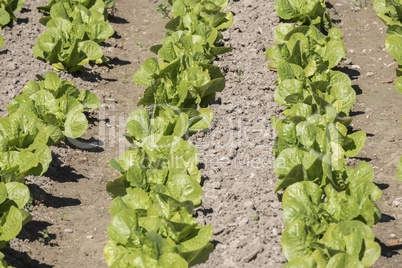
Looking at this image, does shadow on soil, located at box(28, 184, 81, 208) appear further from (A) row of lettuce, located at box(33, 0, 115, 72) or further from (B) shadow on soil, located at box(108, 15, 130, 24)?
(B) shadow on soil, located at box(108, 15, 130, 24)

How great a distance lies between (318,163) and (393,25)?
9.76ft

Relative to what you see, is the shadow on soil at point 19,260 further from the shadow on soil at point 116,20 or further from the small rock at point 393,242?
the shadow on soil at point 116,20

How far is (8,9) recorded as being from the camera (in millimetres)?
7734

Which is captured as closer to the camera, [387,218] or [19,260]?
[19,260]

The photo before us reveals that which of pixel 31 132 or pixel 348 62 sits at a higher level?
pixel 31 132

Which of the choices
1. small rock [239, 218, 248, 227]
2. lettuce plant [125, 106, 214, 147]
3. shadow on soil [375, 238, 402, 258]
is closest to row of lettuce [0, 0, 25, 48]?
lettuce plant [125, 106, 214, 147]

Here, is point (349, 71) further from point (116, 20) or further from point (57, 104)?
point (116, 20)

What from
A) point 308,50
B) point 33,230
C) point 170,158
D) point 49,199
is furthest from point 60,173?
point 308,50

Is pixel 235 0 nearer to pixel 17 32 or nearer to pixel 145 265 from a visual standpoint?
pixel 17 32

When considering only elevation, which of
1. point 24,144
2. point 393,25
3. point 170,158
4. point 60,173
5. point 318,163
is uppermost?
point 393,25

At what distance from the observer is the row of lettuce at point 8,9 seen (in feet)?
24.3

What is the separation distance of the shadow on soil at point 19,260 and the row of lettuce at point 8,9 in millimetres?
4021

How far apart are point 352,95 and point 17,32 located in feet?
14.5

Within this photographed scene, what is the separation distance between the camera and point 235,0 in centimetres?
791
